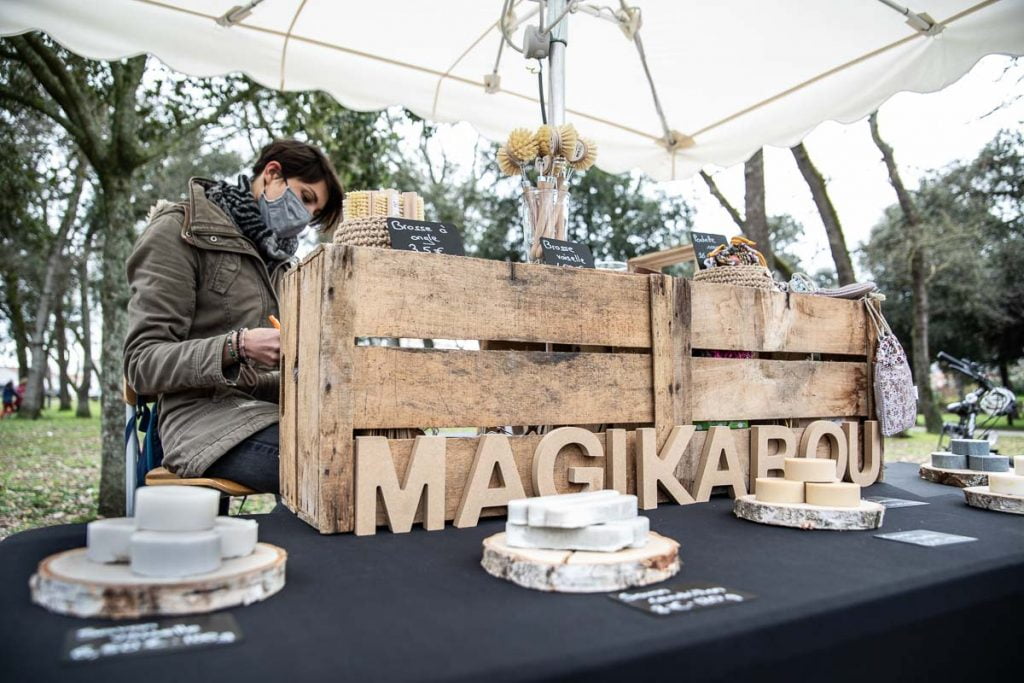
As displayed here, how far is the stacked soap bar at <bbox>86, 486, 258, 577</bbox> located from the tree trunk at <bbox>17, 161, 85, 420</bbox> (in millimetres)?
12218

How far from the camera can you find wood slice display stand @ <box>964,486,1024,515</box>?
1.45 meters

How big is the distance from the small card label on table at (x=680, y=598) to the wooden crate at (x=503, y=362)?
1.91 ft

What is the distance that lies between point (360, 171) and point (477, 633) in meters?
Answer: 5.32

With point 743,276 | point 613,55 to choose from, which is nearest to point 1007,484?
point 743,276

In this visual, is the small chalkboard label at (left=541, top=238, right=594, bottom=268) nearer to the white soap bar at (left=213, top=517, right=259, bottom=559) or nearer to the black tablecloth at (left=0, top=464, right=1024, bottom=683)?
the black tablecloth at (left=0, top=464, right=1024, bottom=683)

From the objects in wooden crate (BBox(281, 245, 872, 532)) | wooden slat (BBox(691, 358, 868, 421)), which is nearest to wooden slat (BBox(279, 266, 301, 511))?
wooden crate (BBox(281, 245, 872, 532))

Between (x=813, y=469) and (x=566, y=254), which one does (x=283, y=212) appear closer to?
(x=566, y=254)

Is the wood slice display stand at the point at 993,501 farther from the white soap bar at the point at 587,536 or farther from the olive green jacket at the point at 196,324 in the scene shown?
the olive green jacket at the point at 196,324

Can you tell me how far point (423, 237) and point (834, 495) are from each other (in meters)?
0.94

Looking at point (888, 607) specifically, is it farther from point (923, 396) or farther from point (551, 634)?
point (923, 396)

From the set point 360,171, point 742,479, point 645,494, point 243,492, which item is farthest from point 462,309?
point 360,171

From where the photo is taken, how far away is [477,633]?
2.38 feet

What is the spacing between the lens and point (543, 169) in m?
1.79

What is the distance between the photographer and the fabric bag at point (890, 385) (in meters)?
2.00
